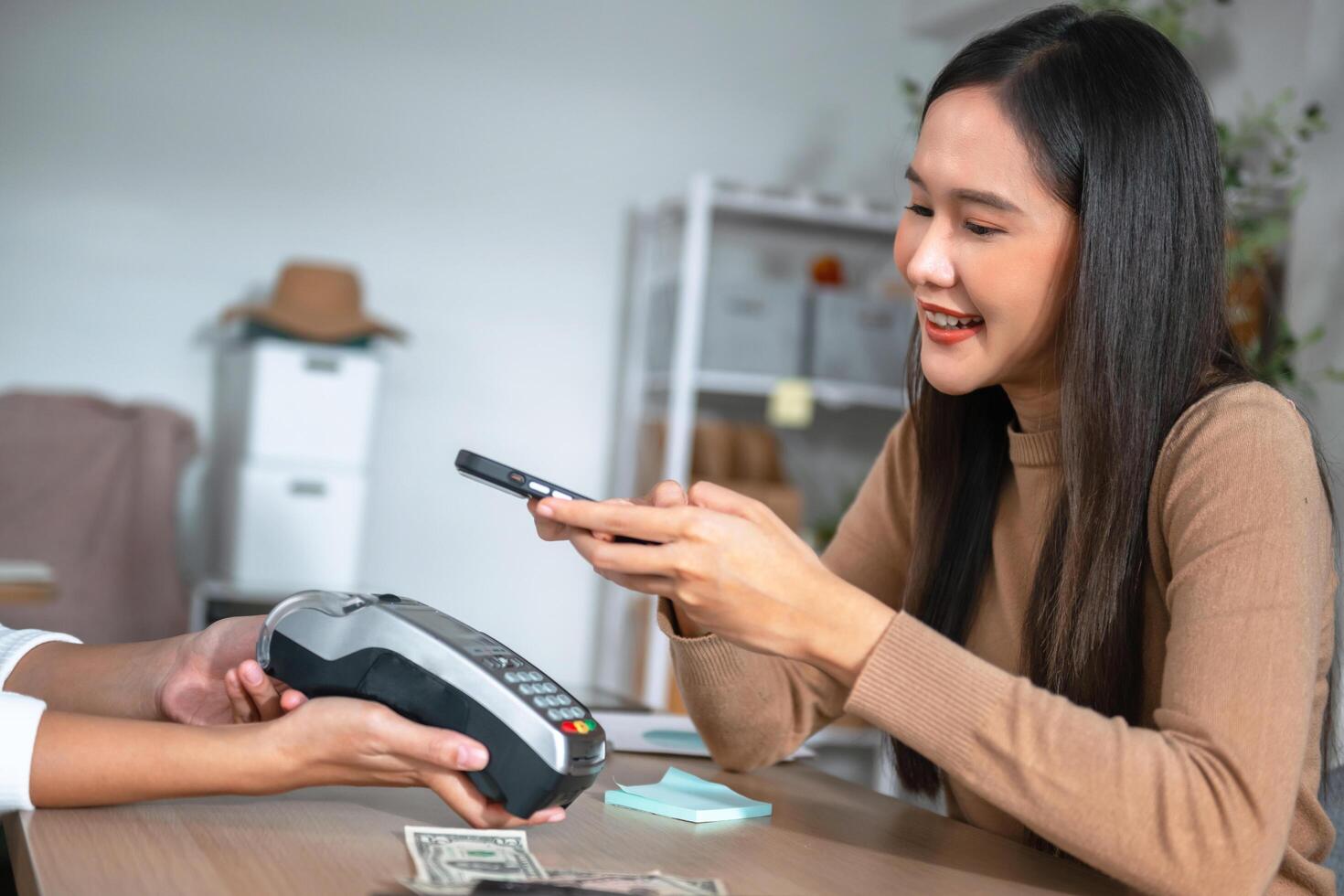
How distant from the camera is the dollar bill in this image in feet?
2.33

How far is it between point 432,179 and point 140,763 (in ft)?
10.3

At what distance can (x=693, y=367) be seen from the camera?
3520 mm

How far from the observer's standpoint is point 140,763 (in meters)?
0.81

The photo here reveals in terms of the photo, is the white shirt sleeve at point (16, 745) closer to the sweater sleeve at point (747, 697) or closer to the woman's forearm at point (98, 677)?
the woman's forearm at point (98, 677)

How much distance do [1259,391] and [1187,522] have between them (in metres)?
0.14

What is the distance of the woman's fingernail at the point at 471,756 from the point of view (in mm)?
804

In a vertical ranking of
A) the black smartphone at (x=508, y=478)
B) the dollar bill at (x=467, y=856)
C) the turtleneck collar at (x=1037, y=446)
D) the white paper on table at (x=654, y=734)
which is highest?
the turtleneck collar at (x=1037, y=446)

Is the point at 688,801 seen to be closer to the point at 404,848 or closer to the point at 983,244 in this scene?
the point at 404,848

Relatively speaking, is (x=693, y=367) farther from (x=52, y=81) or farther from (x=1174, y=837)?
(x=1174, y=837)

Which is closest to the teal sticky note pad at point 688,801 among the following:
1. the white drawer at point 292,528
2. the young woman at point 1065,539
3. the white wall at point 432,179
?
the young woman at point 1065,539

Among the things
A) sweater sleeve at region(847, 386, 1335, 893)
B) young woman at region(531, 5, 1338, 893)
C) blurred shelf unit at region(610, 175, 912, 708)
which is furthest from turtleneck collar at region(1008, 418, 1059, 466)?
blurred shelf unit at region(610, 175, 912, 708)

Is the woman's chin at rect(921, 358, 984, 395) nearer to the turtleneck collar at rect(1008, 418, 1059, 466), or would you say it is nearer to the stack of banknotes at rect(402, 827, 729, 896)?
the turtleneck collar at rect(1008, 418, 1059, 466)

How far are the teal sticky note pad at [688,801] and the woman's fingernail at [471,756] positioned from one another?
0.18 m

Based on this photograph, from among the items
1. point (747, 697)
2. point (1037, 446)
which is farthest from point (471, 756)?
point (1037, 446)
